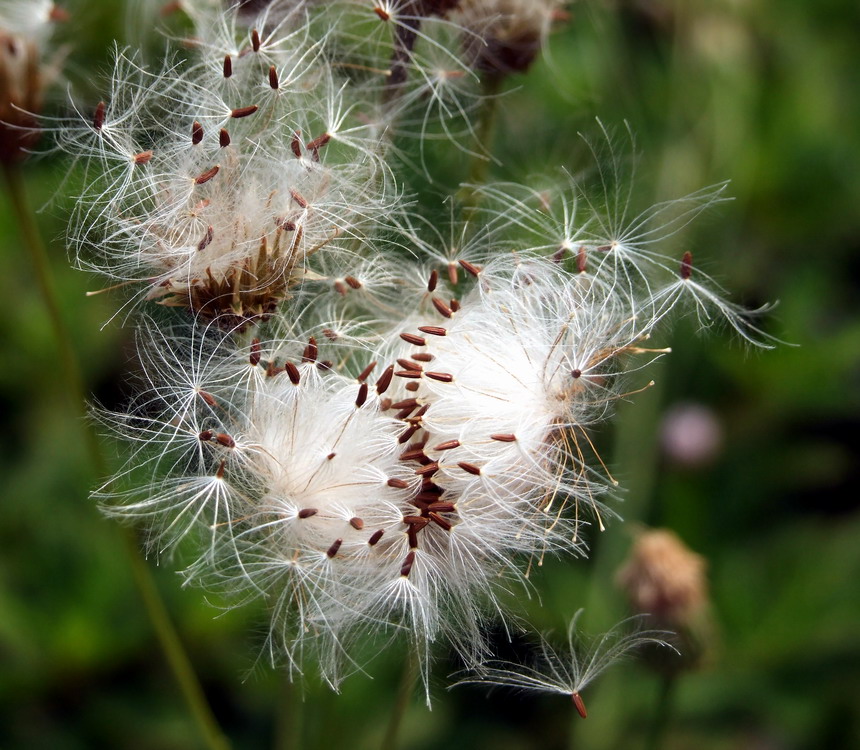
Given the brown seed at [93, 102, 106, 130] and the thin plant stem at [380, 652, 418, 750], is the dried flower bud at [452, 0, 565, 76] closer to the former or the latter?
the brown seed at [93, 102, 106, 130]

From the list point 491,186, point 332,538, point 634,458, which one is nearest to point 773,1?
point 634,458

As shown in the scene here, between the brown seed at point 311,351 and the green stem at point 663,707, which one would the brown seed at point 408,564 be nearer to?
the brown seed at point 311,351

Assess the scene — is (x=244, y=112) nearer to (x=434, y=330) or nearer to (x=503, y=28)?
(x=434, y=330)

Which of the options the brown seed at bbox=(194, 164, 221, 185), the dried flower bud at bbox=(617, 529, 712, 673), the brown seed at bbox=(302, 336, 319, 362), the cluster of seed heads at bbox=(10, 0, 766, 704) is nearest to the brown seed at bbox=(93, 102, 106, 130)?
the cluster of seed heads at bbox=(10, 0, 766, 704)

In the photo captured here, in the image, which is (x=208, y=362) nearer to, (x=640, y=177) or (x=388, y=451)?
(x=388, y=451)

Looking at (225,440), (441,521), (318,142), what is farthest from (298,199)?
(441,521)
